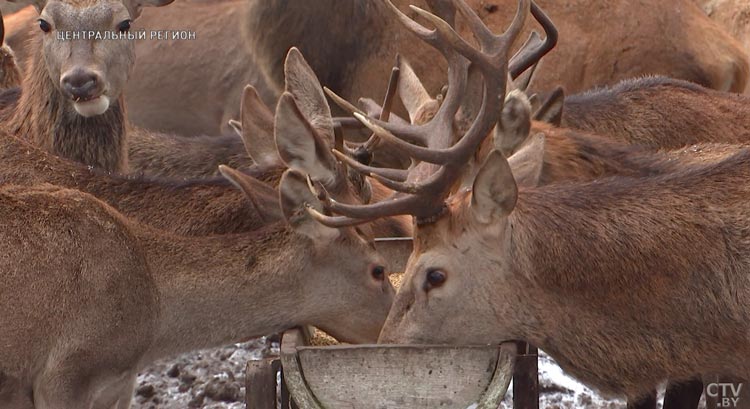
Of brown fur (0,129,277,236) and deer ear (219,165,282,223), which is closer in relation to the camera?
deer ear (219,165,282,223)

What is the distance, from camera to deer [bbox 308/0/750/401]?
17.0ft

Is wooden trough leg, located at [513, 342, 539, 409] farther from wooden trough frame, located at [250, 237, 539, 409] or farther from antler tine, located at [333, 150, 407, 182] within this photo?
antler tine, located at [333, 150, 407, 182]

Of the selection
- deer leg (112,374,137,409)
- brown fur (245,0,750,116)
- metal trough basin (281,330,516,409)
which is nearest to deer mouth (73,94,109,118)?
deer leg (112,374,137,409)

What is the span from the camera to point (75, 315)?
5391mm

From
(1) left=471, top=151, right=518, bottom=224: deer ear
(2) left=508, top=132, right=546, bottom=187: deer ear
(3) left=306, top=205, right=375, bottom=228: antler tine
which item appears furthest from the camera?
(2) left=508, top=132, right=546, bottom=187: deer ear

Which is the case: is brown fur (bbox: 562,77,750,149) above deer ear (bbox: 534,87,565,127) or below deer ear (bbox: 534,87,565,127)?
below

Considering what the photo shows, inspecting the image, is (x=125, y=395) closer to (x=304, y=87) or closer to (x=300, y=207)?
(x=300, y=207)

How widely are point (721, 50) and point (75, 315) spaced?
5908 millimetres

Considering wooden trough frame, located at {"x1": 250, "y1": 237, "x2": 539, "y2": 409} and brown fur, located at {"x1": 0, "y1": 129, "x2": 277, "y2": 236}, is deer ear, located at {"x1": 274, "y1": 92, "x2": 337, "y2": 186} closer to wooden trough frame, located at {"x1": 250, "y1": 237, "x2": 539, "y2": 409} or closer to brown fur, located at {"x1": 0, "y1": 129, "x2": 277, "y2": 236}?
brown fur, located at {"x1": 0, "y1": 129, "x2": 277, "y2": 236}

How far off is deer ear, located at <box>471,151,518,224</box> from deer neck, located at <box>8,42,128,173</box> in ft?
8.73

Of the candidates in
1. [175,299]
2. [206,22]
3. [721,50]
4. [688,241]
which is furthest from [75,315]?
[206,22]

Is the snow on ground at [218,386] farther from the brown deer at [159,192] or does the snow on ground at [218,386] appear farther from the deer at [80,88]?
the brown deer at [159,192]

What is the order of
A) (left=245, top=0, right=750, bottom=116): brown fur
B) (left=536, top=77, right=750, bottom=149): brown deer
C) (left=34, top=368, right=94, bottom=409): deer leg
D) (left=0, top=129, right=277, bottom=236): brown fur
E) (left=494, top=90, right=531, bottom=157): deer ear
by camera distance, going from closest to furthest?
(left=34, top=368, right=94, bottom=409): deer leg → (left=0, top=129, right=277, bottom=236): brown fur → (left=494, top=90, right=531, bottom=157): deer ear → (left=536, top=77, right=750, bottom=149): brown deer → (left=245, top=0, right=750, bottom=116): brown fur

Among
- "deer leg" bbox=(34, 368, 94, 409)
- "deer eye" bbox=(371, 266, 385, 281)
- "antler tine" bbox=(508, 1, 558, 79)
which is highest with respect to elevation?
"antler tine" bbox=(508, 1, 558, 79)
